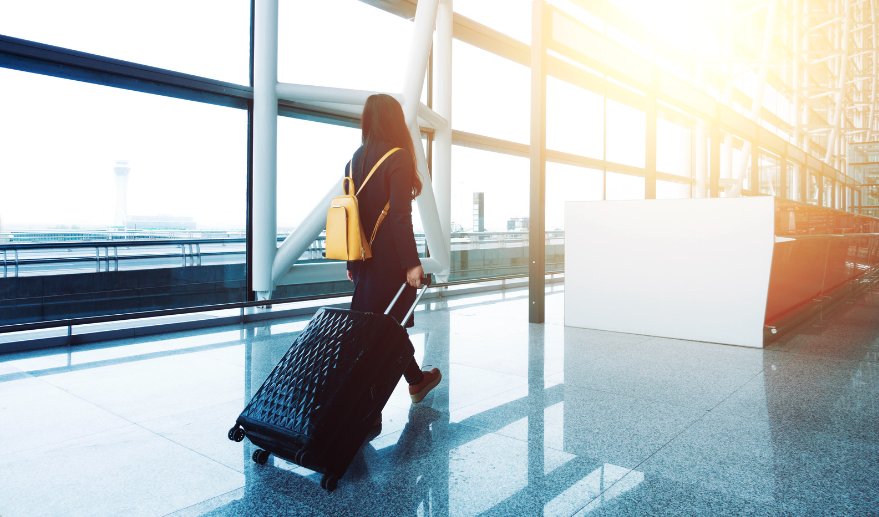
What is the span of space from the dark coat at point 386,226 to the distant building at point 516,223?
722 cm

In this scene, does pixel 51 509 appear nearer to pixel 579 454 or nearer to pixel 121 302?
pixel 579 454

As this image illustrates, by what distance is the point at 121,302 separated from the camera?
5.16 metres

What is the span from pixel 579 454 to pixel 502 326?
139 inches

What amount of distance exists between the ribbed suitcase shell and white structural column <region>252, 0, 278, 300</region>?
139 inches

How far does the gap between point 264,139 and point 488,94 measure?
4637 millimetres

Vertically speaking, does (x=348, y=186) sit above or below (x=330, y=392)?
above

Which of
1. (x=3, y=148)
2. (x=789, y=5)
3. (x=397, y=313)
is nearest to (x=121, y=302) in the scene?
(x=3, y=148)

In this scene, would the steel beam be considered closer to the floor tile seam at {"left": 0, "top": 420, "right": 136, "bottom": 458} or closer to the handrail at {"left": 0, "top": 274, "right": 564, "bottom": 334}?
the handrail at {"left": 0, "top": 274, "right": 564, "bottom": 334}

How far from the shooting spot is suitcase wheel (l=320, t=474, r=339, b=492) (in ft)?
6.62

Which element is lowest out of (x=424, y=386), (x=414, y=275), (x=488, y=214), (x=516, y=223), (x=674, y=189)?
(x=424, y=386)

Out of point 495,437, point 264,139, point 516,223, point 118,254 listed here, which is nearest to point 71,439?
point 495,437

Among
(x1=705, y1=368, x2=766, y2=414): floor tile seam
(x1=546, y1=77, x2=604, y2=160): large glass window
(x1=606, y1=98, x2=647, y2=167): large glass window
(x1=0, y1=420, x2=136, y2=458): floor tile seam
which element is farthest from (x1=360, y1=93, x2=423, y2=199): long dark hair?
(x1=606, y1=98, x2=647, y2=167): large glass window

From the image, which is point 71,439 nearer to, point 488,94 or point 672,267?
point 672,267

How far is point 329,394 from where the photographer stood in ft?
6.84
